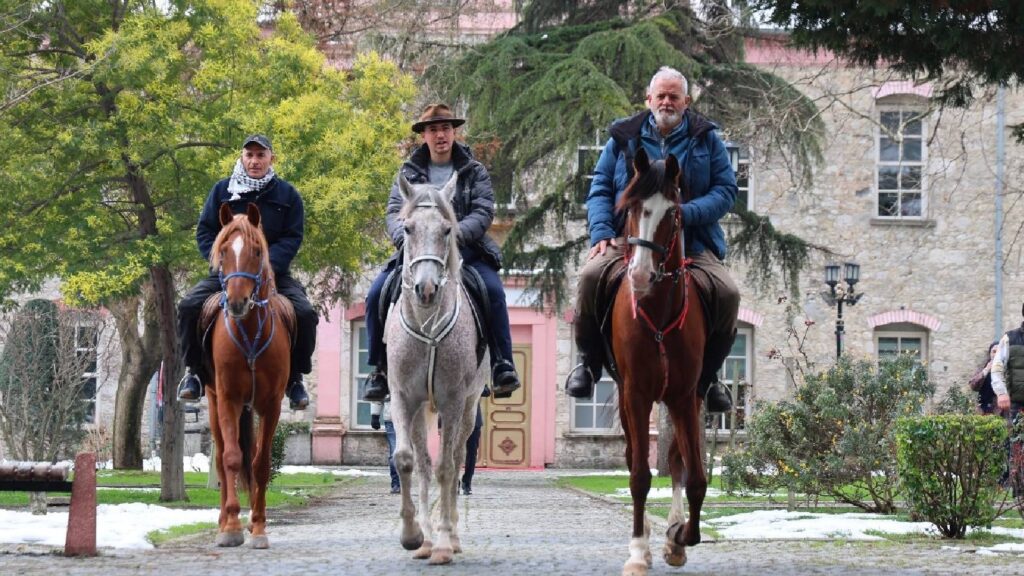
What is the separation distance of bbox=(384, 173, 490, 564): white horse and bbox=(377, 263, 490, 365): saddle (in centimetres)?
17

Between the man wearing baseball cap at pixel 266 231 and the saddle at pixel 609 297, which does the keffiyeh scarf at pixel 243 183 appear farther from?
the saddle at pixel 609 297

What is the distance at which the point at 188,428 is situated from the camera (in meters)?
34.3

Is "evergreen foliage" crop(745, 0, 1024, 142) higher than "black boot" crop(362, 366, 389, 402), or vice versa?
"evergreen foliage" crop(745, 0, 1024, 142)

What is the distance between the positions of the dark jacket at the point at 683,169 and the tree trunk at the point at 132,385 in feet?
63.1

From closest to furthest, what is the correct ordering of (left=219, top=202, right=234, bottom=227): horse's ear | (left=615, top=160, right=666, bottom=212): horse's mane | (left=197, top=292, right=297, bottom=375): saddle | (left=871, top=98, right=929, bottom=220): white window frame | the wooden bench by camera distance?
(left=615, top=160, right=666, bottom=212): horse's mane < the wooden bench < (left=219, top=202, right=234, bottom=227): horse's ear < (left=197, top=292, right=297, bottom=375): saddle < (left=871, top=98, right=929, bottom=220): white window frame

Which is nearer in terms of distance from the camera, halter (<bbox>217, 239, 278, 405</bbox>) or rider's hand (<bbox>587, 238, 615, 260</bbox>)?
rider's hand (<bbox>587, 238, 615, 260</bbox>)

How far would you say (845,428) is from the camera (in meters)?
15.4

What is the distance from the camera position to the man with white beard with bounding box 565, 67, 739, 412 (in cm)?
997

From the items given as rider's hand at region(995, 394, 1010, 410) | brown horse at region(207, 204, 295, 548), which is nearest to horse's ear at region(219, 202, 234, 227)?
brown horse at region(207, 204, 295, 548)

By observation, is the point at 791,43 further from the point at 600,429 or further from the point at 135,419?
the point at 600,429

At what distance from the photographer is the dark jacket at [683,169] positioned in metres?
10.1

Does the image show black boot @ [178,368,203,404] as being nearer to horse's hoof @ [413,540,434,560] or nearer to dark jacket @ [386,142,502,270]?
dark jacket @ [386,142,502,270]

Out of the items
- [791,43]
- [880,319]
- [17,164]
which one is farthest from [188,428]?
[791,43]

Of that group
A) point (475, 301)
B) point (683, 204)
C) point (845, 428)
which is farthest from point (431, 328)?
point (845, 428)
